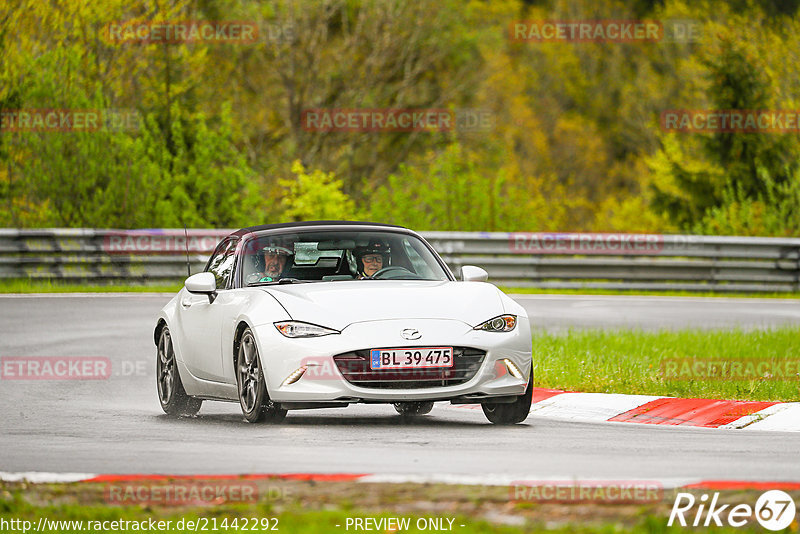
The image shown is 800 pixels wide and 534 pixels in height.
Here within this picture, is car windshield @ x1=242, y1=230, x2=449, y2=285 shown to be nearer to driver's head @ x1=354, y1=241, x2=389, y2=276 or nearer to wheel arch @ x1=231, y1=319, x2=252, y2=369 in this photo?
driver's head @ x1=354, y1=241, x2=389, y2=276

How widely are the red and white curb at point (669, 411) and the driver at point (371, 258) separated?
1649mm

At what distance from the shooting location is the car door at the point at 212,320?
Result: 1116 centimetres

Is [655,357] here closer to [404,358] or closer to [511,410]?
[511,410]

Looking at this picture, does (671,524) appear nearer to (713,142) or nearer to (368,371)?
(368,371)

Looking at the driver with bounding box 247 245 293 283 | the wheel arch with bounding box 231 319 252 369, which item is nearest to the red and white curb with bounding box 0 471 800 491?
the wheel arch with bounding box 231 319 252 369

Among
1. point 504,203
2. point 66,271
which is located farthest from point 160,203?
point 504,203

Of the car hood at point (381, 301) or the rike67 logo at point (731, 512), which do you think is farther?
the car hood at point (381, 301)

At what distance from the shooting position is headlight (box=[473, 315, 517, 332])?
1046 cm

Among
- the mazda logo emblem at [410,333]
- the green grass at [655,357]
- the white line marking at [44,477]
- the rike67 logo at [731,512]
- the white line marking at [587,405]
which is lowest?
the green grass at [655,357]

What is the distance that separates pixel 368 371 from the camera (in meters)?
10.1

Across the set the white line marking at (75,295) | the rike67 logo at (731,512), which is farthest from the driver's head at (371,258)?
the white line marking at (75,295)

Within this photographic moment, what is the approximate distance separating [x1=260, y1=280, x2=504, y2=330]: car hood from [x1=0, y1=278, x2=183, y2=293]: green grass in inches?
550

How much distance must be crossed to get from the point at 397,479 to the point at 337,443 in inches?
80.8

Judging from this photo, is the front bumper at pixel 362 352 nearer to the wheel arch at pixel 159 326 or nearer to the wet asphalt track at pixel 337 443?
the wet asphalt track at pixel 337 443
